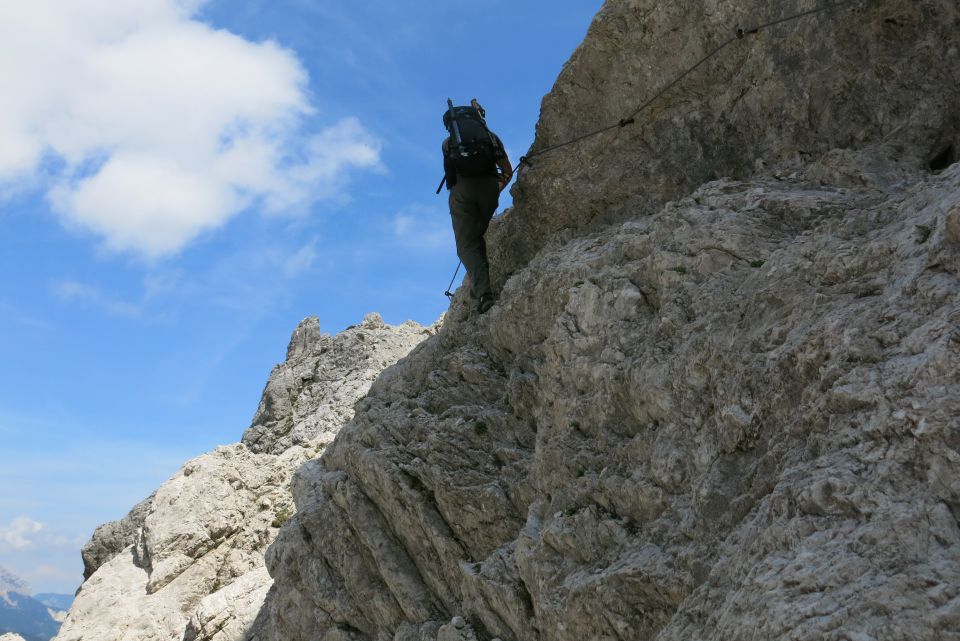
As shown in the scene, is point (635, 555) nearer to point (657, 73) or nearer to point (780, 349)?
point (780, 349)

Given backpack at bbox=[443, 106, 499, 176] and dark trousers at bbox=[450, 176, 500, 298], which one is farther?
dark trousers at bbox=[450, 176, 500, 298]

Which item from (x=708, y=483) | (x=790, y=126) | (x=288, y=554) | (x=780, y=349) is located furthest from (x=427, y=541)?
(x=790, y=126)

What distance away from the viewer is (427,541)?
14.7 metres

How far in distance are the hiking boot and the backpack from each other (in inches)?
92.1

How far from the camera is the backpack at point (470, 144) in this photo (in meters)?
16.1

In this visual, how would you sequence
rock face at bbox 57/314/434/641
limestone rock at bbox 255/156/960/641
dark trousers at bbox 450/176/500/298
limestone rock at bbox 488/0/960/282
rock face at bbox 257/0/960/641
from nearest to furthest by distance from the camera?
limestone rock at bbox 255/156/960/641 < rock face at bbox 257/0/960/641 < limestone rock at bbox 488/0/960/282 < dark trousers at bbox 450/176/500/298 < rock face at bbox 57/314/434/641

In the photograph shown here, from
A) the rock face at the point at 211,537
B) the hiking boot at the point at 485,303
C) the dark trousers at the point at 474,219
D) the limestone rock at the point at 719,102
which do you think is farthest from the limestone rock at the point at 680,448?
the rock face at the point at 211,537

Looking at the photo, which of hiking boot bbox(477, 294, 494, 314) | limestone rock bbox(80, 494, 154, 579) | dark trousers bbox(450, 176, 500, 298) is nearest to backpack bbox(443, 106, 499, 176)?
dark trousers bbox(450, 176, 500, 298)

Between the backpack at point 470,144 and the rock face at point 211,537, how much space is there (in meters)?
12.5

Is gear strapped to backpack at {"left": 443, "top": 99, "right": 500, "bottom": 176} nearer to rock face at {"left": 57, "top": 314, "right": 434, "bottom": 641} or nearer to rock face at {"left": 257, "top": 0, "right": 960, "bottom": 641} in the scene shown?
rock face at {"left": 257, "top": 0, "right": 960, "bottom": 641}

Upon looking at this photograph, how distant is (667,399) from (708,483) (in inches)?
64.8

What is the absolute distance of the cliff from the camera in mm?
7039

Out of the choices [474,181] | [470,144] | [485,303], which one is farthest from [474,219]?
A: [485,303]

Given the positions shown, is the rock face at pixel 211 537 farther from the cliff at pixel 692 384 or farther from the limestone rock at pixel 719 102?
the limestone rock at pixel 719 102
